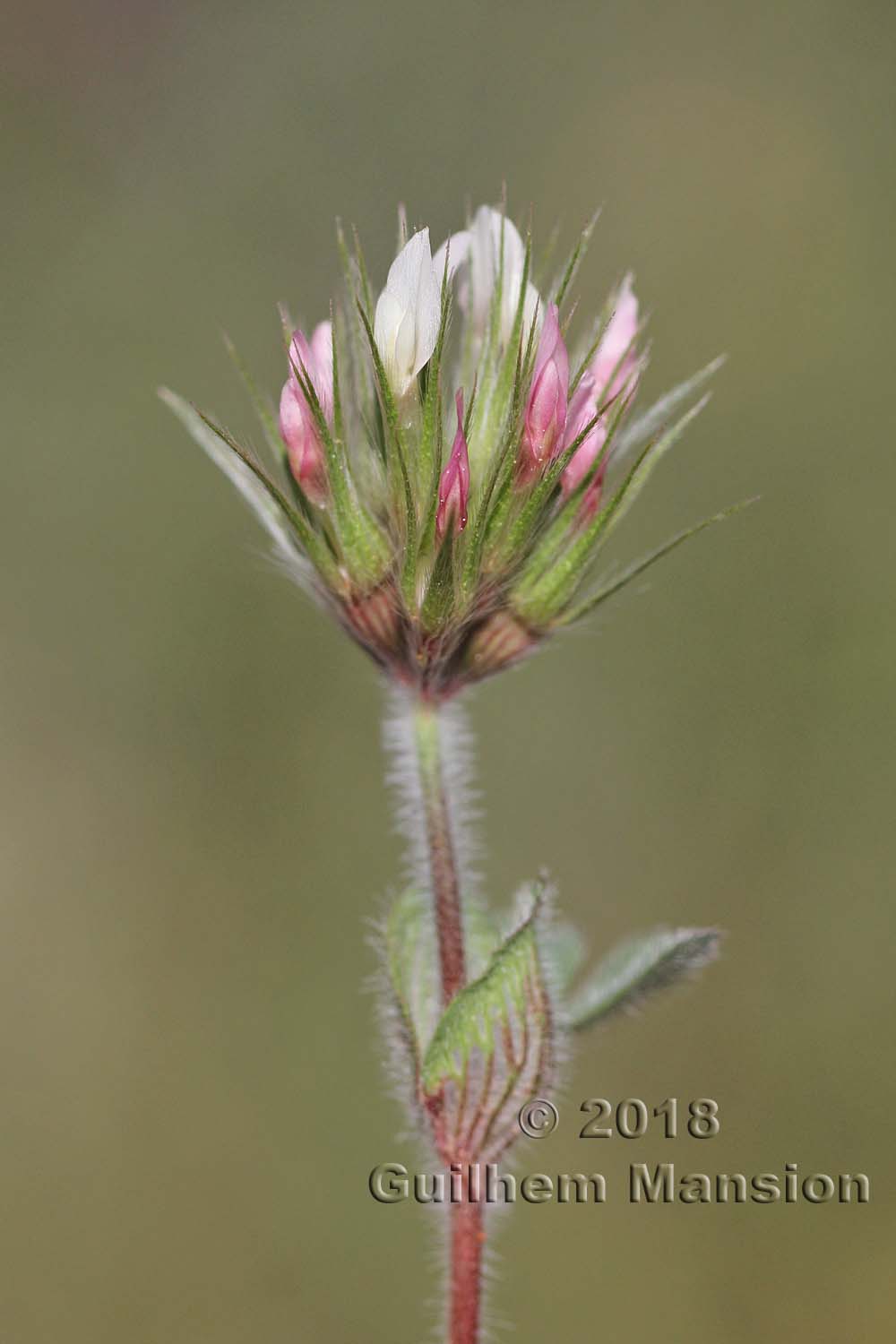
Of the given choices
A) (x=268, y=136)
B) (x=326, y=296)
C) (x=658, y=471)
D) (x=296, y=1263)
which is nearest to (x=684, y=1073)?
(x=296, y=1263)

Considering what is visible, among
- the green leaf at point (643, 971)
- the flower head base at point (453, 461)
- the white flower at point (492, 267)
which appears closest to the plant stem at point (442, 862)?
the flower head base at point (453, 461)

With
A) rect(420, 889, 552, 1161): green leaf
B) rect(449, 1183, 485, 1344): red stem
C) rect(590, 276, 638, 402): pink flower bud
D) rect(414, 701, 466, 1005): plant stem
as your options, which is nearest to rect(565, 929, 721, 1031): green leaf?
rect(420, 889, 552, 1161): green leaf

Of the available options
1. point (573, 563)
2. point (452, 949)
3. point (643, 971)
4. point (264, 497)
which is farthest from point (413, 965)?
point (264, 497)

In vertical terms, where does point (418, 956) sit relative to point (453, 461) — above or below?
below

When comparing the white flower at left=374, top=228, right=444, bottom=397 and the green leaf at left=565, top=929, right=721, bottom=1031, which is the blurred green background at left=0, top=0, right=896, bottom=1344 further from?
the white flower at left=374, top=228, right=444, bottom=397

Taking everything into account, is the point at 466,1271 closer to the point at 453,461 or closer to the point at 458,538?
the point at 458,538

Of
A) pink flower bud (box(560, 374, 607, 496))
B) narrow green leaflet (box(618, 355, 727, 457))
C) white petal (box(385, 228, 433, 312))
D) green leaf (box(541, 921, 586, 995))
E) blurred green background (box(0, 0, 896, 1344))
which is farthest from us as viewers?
blurred green background (box(0, 0, 896, 1344))

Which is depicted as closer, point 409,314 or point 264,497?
point 409,314
